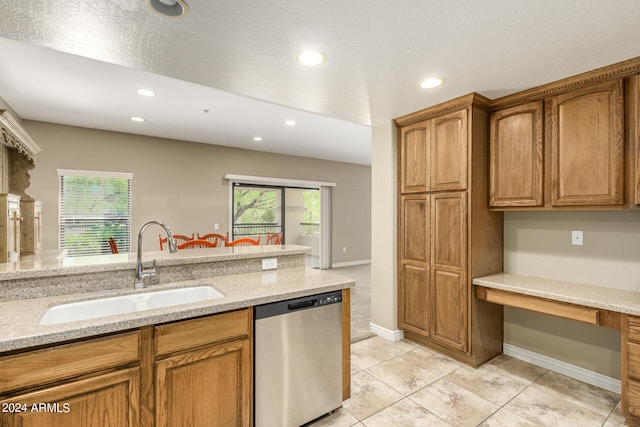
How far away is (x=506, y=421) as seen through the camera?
199 centimetres

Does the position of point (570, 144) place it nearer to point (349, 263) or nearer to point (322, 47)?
point (322, 47)

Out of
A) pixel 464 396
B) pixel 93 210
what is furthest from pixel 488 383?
pixel 93 210

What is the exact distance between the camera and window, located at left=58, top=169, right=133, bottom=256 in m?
4.45

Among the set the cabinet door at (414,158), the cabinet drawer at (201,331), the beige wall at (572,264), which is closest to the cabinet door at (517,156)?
the beige wall at (572,264)

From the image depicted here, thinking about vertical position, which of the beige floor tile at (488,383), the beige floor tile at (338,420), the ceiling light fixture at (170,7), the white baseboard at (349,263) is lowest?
the beige floor tile at (338,420)

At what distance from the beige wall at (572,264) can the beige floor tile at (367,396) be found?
145 cm

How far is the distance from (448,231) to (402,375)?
1.33 metres

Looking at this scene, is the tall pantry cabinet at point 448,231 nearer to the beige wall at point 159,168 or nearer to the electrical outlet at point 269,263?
the electrical outlet at point 269,263

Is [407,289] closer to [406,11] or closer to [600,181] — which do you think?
[600,181]

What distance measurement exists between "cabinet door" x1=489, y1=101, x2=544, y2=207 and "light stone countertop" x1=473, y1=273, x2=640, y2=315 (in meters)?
0.66

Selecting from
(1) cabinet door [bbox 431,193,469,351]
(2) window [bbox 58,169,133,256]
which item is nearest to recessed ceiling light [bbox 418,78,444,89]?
(1) cabinet door [bbox 431,193,469,351]

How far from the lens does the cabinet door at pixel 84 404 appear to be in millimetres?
1178

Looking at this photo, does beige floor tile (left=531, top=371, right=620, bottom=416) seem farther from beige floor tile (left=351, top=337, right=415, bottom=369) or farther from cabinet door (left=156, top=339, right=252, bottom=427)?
cabinet door (left=156, top=339, right=252, bottom=427)

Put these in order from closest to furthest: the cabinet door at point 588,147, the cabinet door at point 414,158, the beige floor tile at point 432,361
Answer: the cabinet door at point 588,147 < the beige floor tile at point 432,361 < the cabinet door at point 414,158
